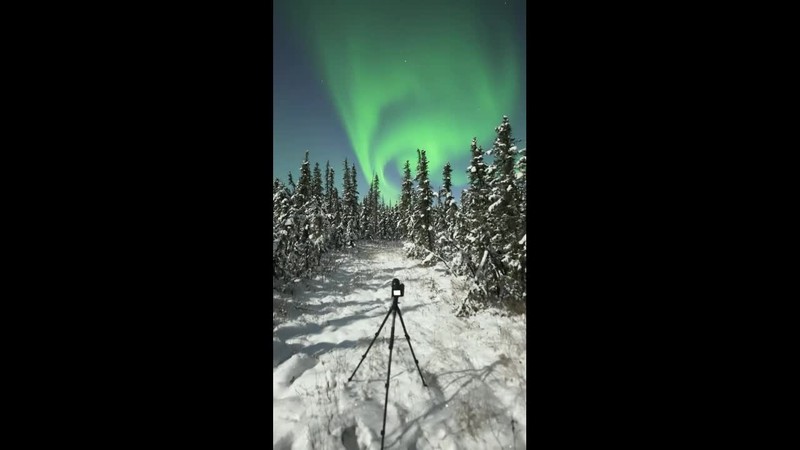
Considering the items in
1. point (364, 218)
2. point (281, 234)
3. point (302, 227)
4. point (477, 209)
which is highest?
point (364, 218)

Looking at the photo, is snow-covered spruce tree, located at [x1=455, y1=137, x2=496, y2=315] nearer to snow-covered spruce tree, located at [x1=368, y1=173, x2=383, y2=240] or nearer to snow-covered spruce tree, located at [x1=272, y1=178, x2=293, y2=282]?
snow-covered spruce tree, located at [x1=272, y1=178, x2=293, y2=282]

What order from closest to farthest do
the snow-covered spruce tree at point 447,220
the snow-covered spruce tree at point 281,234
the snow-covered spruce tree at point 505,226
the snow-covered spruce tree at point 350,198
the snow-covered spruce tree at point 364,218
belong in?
the snow-covered spruce tree at point 505,226, the snow-covered spruce tree at point 281,234, the snow-covered spruce tree at point 447,220, the snow-covered spruce tree at point 350,198, the snow-covered spruce tree at point 364,218

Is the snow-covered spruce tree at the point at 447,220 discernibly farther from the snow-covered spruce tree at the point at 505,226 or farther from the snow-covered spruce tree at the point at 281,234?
the snow-covered spruce tree at the point at 281,234

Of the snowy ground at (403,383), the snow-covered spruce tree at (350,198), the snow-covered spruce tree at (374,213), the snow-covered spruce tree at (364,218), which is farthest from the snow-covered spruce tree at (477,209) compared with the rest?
the snow-covered spruce tree at (374,213)

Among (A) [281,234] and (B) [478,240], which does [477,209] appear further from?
(A) [281,234]

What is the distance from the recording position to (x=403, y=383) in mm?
5047

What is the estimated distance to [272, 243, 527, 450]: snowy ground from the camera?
12.7ft

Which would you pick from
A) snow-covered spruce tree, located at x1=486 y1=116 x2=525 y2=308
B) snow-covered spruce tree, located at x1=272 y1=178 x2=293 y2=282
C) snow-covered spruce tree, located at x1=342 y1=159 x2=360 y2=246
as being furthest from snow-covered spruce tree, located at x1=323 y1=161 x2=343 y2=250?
snow-covered spruce tree, located at x1=486 y1=116 x2=525 y2=308

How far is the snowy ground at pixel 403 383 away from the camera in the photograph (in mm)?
3865

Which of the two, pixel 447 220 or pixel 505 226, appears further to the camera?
pixel 447 220

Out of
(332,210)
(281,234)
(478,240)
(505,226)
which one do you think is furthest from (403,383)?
(332,210)

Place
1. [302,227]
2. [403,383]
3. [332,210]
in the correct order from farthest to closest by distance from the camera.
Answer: [332,210] < [302,227] < [403,383]

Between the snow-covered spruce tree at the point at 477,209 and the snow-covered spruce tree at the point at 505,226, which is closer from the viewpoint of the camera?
the snow-covered spruce tree at the point at 505,226
